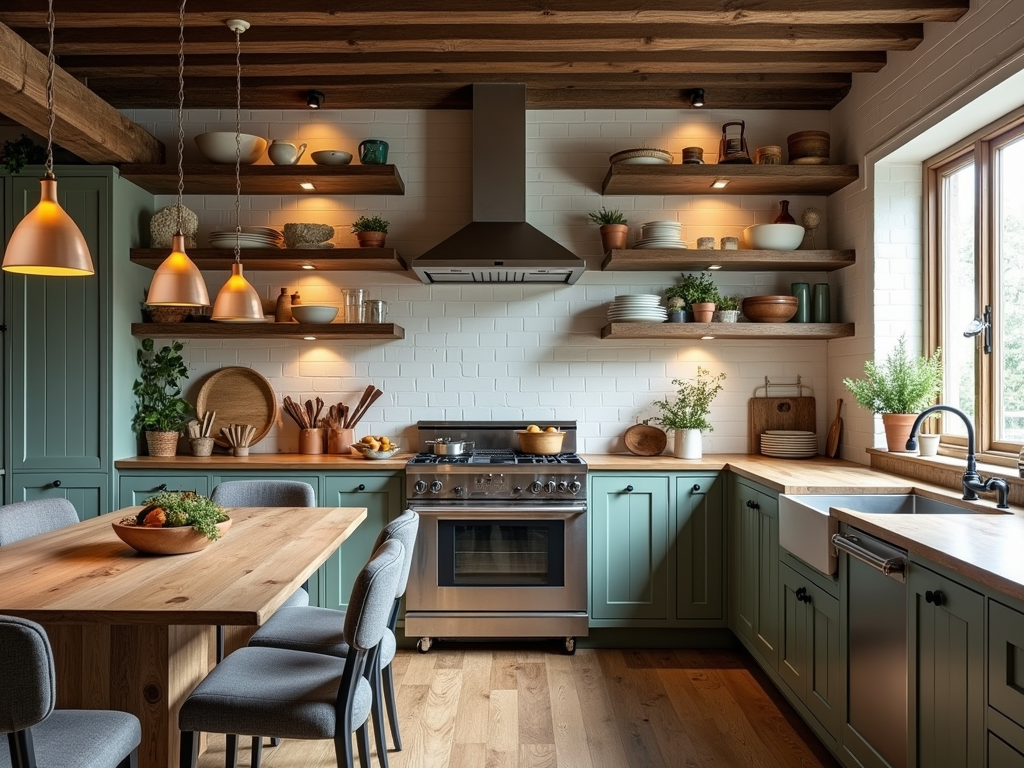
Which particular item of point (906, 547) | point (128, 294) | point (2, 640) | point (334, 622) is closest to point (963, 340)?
point (906, 547)

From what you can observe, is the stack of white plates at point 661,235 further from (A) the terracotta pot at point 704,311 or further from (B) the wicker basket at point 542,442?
(B) the wicker basket at point 542,442

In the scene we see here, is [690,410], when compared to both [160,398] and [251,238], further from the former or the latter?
[160,398]

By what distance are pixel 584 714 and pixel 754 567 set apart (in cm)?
105

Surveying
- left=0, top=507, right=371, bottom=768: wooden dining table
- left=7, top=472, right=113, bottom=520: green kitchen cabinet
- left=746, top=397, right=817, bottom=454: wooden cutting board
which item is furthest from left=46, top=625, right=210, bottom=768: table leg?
left=746, top=397, right=817, bottom=454: wooden cutting board

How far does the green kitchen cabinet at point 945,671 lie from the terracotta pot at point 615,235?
2.55 m

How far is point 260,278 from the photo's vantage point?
4457 mm

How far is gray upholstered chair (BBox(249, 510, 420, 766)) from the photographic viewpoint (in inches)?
88.6

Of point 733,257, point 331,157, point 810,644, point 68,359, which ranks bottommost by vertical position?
point 810,644

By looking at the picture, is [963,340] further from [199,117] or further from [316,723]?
[199,117]

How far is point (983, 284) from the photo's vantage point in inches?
125

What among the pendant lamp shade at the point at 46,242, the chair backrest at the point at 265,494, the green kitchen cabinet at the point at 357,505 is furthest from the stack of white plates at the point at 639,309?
the pendant lamp shade at the point at 46,242

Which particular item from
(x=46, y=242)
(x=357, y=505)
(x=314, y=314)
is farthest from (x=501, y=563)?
(x=46, y=242)

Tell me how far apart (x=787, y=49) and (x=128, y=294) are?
3.66 meters

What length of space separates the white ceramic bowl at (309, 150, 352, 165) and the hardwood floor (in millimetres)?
2690
